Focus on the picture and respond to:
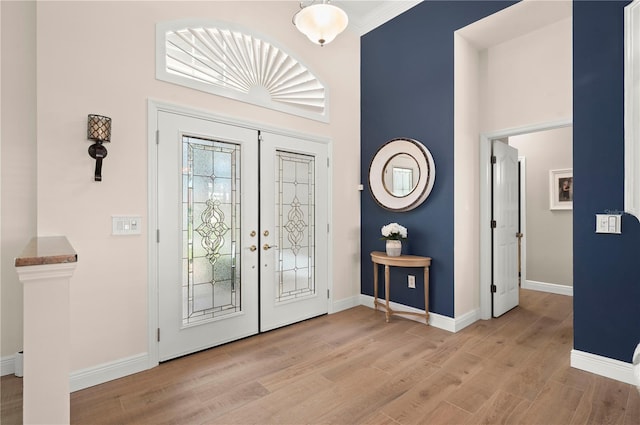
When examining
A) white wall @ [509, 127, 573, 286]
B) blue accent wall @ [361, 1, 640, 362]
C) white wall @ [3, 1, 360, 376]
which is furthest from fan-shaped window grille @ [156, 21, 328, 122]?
white wall @ [509, 127, 573, 286]

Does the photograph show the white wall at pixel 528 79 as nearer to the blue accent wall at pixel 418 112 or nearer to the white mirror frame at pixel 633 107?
the blue accent wall at pixel 418 112

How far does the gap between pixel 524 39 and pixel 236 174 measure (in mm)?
3313

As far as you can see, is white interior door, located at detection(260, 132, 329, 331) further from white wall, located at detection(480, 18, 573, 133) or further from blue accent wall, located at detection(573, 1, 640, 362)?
blue accent wall, located at detection(573, 1, 640, 362)

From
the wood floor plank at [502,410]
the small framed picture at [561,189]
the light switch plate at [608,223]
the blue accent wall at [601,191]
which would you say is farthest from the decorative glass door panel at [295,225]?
the small framed picture at [561,189]

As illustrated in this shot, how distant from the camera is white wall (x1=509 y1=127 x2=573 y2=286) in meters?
4.68

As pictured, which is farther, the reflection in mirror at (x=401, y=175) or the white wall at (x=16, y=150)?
the reflection in mirror at (x=401, y=175)

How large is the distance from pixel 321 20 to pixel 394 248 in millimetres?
2355

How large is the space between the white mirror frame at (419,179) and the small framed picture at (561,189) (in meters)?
2.65

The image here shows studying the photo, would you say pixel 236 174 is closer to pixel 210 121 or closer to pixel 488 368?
pixel 210 121

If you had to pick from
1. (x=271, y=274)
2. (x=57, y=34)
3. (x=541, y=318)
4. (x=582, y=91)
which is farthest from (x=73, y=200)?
(x=541, y=318)

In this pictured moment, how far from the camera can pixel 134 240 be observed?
8.04 ft

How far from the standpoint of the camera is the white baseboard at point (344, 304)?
3867 millimetres

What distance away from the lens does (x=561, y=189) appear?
4711 millimetres

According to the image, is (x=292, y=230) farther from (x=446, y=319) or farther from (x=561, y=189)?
(x=561, y=189)
